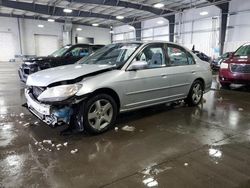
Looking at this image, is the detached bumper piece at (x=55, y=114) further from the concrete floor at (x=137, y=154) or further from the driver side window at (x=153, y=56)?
the driver side window at (x=153, y=56)

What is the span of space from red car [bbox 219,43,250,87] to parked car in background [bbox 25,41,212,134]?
3.05 metres

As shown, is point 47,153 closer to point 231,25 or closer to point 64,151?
point 64,151

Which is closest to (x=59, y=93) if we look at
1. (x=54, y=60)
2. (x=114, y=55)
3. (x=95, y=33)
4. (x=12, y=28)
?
(x=114, y=55)

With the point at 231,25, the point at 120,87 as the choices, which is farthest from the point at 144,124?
the point at 231,25

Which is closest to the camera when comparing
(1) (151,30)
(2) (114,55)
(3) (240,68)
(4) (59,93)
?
(4) (59,93)

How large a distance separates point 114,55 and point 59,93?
148cm

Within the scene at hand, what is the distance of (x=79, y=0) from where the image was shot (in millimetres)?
14648

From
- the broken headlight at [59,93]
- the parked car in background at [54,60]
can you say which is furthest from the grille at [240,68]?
the broken headlight at [59,93]

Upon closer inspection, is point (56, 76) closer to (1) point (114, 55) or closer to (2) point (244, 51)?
(1) point (114, 55)

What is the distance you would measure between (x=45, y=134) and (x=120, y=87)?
55.0 inches

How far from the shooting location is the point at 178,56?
190 inches

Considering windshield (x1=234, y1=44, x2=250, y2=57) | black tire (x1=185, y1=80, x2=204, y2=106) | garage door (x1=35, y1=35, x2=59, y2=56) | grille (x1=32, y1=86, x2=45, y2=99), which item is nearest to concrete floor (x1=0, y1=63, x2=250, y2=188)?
grille (x1=32, y1=86, x2=45, y2=99)

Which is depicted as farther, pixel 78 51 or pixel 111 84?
pixel 78 51

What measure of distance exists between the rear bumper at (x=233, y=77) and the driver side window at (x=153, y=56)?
4.18 metres
